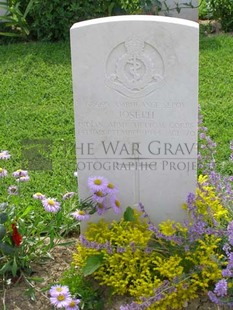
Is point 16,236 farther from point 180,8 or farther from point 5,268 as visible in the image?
point 180,8

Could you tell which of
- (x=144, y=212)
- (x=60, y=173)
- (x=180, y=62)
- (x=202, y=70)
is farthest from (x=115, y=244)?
(x=202, y=70)

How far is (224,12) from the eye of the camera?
736 centimetres

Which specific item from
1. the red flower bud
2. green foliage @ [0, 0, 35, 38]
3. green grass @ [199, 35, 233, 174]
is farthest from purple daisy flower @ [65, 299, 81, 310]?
green foliage @ [0, 0, 35, 38]

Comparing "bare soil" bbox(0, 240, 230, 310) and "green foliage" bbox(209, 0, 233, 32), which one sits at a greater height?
"green foliage" bbox(209, 0, 233, 32)

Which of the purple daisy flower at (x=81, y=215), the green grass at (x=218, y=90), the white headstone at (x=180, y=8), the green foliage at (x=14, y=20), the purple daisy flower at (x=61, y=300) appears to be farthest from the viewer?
the white headstone at (x=180, y=8)

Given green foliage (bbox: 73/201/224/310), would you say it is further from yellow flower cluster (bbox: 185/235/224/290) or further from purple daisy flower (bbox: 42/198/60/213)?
purple daisy flower (bbox: 42/198/60/213)

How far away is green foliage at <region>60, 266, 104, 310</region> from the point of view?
124 inches

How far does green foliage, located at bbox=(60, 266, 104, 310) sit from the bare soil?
0.21 feet

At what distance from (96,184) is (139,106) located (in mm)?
450

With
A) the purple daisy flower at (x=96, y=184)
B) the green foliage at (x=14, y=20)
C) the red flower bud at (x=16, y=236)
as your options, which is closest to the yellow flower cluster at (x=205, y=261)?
A: the purple daisy flower at (x=96, y=184)

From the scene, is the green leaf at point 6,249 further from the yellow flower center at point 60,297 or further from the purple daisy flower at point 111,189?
the purple daisy flower at point 111,189

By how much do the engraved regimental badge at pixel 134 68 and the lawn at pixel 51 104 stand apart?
3.49 feet

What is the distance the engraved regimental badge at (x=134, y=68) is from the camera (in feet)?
10.4

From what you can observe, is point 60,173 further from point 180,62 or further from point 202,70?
point 202,70
